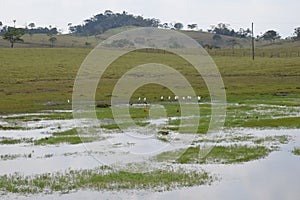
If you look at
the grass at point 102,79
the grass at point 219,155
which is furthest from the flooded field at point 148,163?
the grass at point 102,79

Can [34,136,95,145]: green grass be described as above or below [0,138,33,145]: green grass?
above

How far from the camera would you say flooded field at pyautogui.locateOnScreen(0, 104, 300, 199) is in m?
20.1

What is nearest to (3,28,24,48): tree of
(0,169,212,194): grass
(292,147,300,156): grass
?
(292,147,300,156): grass

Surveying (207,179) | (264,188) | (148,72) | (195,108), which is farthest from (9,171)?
(148,72)

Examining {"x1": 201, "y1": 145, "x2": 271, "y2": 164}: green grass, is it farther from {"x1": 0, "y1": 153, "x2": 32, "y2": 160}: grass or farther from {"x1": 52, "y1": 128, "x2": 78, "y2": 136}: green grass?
{"x1": 52, "y1": 128, "x2": 78, "y2": 136}: green grass

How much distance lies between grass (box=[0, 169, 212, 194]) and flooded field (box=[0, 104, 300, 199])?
1.6 inches

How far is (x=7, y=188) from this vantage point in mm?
20797

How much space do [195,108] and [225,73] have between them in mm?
48794

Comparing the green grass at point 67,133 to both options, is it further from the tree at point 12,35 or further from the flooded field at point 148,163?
the tree at point 12,35

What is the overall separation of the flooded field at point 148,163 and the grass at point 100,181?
0.04m

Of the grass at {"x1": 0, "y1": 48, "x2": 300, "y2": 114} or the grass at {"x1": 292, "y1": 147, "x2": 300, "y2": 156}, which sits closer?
the grass at {"x1": 292, "y1": 147, "x2": 300, "y2": 156}

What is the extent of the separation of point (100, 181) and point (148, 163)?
14.8 feet

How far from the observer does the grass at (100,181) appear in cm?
2056

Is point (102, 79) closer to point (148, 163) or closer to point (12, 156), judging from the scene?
point (12, 156)
